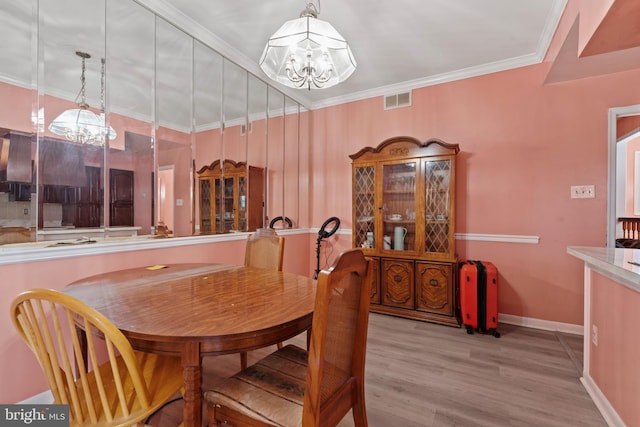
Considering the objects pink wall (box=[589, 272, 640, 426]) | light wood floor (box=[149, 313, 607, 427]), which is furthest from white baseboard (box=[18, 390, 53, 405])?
pink wall (box=[589, 272, 640, 426])

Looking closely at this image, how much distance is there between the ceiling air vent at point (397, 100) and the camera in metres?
3.60

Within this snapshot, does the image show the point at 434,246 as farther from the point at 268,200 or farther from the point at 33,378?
the point at 33,378

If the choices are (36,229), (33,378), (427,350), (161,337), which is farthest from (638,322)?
(36,229)

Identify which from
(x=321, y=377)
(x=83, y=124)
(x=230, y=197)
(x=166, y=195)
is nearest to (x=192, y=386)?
(x=321, y=377)

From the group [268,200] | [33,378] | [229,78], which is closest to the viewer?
[33,378]

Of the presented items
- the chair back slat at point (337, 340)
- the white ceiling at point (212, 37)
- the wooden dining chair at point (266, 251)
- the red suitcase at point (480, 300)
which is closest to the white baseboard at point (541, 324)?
the red suitcase at point (480, 300)

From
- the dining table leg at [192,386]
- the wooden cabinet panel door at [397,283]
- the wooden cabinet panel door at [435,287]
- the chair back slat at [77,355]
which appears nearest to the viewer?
the chair back slat at [77,355]

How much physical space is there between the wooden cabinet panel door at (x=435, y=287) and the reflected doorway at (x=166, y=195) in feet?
8.43

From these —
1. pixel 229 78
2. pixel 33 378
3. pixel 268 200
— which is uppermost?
pixel 229 78

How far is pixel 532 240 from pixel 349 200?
2.14m

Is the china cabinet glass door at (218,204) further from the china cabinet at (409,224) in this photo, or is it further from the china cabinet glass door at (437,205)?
the china cabinet glass door at (437,205)

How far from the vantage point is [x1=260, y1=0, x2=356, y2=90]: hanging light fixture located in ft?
5.50

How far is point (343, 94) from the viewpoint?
13.0ft

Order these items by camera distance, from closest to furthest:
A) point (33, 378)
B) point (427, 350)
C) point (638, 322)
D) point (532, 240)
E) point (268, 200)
Result: point (638, 322) → point (33, 378) → point (427, 350) → point (532, 240) → point (268, 200)
